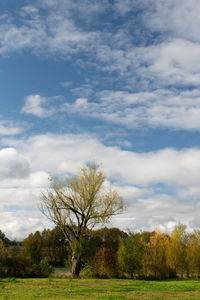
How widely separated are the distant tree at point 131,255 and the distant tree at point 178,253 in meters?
7.84

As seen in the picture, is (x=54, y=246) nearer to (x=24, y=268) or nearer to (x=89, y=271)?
(x=24, y=268)

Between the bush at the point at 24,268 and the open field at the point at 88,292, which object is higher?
the open field at the point at 88,292

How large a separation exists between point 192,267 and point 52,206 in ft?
73.7

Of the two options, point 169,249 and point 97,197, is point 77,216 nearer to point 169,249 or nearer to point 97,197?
point 97,197

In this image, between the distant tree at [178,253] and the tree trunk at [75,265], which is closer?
the tree trunk at [75,265]

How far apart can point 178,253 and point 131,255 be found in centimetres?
1118

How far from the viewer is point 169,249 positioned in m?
38.1

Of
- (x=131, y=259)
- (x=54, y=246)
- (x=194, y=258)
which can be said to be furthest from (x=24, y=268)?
(x=54, y=246)

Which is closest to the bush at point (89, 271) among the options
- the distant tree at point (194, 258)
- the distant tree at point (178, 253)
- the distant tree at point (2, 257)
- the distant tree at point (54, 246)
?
the distant tree at point (2, 257)

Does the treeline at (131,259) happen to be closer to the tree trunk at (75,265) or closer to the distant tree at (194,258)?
the distant tree at (194,258)

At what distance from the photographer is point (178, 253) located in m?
38.4

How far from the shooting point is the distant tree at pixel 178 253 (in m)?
37.6

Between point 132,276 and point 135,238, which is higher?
point 135,238

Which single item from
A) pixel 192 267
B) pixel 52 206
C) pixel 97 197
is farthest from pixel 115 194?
pixel 192 267
